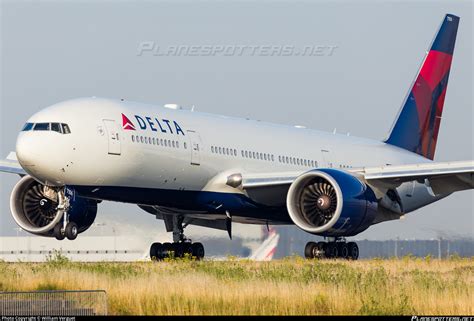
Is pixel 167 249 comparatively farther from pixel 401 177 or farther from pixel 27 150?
pixel 401 177

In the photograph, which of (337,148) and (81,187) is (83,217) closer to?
(81,187)

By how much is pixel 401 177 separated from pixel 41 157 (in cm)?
1066

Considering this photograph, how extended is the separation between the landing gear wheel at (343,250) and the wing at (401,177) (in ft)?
7.77

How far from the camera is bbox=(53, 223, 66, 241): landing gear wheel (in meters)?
33.2

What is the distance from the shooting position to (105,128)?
30703mm

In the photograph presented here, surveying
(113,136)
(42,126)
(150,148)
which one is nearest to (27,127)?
(42,126)

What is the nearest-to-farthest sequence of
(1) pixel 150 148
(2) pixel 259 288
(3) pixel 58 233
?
(2) pixel 259 288
(1) pixel 150 148
(3) pixel 58 233

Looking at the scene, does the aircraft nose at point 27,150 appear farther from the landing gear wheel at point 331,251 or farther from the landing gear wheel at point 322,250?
the landing gear wheel at point 331,251

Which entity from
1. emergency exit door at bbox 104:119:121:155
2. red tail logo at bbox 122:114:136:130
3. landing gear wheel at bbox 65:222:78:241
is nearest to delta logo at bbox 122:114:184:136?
red tail logo at bbox 122:114:136:130

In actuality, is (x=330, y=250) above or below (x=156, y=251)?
below

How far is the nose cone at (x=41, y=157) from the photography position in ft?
98.2

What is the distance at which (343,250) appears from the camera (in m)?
35.7

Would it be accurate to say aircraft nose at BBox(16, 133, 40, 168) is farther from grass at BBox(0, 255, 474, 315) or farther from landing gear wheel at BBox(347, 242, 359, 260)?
landing gear wheel at BBox(347, 242, 359, 260)

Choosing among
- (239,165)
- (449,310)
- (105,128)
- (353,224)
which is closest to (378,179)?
(353,224)
